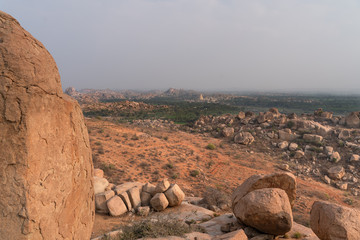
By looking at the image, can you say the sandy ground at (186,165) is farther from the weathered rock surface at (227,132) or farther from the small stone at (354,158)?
the small stone at (354,158)

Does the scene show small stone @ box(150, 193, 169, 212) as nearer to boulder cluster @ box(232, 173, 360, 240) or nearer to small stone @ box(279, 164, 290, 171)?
boulder cluster @ box(232, 173, 360, 240)

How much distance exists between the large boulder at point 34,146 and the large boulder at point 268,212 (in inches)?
162

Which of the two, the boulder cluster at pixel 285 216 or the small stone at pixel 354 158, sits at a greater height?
the boulder cluster at pixel 285 216

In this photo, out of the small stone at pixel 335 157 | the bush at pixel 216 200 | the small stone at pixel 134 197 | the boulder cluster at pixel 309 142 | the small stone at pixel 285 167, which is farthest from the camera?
the small stone at pixel 335 157

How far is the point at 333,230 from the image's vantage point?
4.32 metres

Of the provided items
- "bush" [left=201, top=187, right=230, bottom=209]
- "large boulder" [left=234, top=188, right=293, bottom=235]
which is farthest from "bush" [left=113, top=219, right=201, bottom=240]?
"bush" [left=201, top=187, right=230, bottom=209]

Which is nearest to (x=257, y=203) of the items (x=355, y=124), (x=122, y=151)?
(x=122, y=151)

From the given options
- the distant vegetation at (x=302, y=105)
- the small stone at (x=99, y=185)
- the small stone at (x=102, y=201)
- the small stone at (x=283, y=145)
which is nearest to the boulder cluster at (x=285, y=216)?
the small stone at (x=102, y=201)

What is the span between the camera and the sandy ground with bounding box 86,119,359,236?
1059 centimetres

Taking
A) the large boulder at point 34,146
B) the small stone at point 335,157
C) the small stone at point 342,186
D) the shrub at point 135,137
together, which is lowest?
the small stone at point 342,186

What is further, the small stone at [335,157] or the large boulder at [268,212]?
the small stone at [335,157]

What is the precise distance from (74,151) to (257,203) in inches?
178

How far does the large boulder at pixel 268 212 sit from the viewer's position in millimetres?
4930

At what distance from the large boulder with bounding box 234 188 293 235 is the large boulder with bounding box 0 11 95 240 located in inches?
162
